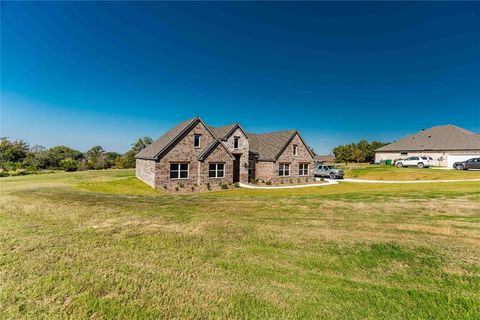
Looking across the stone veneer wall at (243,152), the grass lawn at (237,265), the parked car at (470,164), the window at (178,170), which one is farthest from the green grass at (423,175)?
the window at (178,170)

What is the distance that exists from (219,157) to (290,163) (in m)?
10.1

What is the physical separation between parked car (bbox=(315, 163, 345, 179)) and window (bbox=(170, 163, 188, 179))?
68.9ft

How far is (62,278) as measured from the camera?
177 inches

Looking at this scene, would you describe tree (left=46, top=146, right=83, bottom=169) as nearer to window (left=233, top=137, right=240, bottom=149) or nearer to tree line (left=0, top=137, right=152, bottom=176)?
tree line (left=0, top=137, right=152, bottom=176)

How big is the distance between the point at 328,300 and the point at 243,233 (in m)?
3.69

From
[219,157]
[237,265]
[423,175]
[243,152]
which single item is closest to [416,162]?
[423,175]

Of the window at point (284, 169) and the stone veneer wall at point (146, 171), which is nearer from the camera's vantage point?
the stone veneer wall at point (146, 171)

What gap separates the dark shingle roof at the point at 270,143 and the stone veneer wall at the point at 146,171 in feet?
44.6

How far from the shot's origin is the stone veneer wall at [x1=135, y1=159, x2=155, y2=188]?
22.4 metres

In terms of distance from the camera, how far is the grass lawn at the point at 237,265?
375 cm

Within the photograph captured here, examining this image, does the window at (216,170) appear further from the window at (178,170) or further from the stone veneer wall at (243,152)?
the stone veneer wall at (243,152)

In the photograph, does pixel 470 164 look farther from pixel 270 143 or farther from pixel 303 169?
pixel 270 143

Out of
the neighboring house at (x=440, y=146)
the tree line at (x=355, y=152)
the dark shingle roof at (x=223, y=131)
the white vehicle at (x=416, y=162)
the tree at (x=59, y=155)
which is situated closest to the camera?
the dark shingle roof at (x=223, y=131)

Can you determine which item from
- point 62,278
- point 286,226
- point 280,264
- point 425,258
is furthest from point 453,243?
point 62,278
